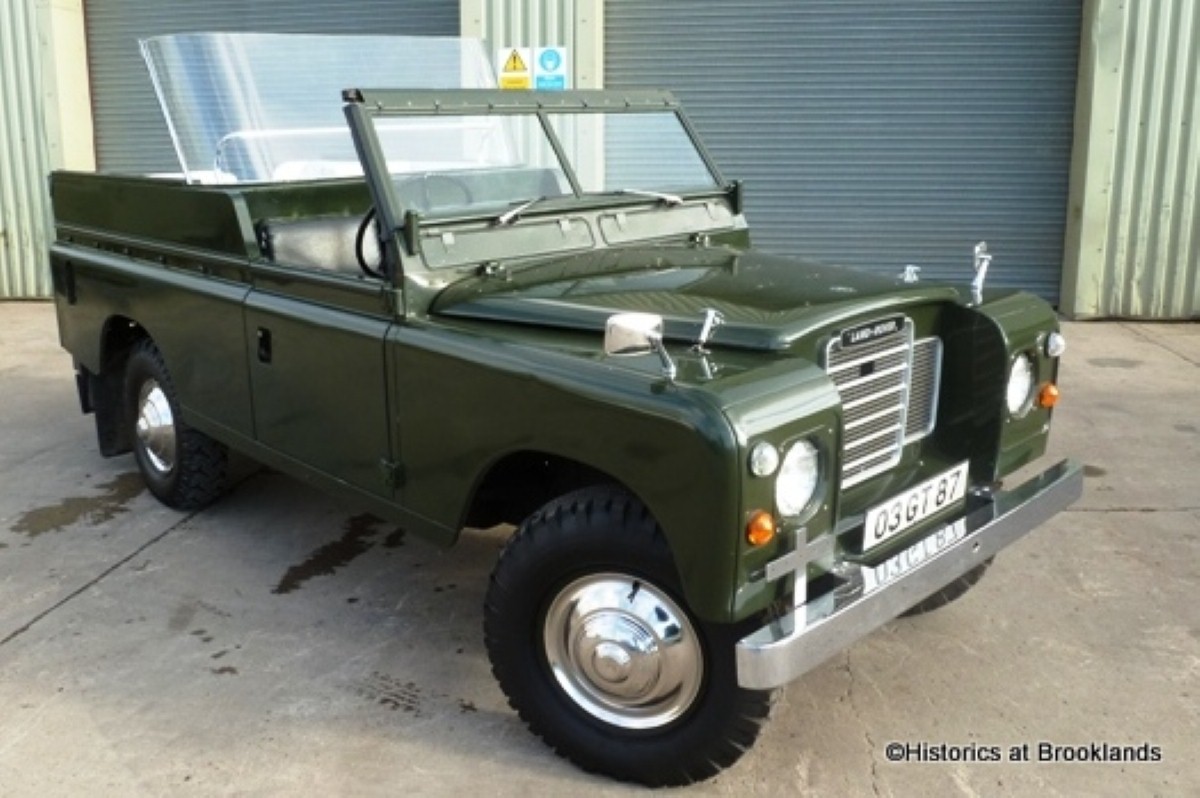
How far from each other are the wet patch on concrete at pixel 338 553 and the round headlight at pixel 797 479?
2.16m

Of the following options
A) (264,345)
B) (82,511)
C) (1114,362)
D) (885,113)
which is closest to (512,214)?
(264,345)

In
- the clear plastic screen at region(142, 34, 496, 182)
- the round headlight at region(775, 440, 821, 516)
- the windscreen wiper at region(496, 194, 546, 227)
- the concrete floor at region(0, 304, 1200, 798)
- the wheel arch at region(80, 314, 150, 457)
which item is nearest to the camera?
the round headlight at region(775, 440, 821, 516)

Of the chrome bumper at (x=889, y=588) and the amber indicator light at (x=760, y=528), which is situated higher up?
the amber indicator light at (x=760, y=528)

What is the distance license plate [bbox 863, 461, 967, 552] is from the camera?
302 cm

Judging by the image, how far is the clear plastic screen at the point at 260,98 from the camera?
4379mm

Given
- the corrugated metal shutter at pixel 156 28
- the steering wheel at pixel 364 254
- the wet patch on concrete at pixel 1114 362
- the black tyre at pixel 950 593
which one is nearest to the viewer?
the steering wheel at pixel 364 254

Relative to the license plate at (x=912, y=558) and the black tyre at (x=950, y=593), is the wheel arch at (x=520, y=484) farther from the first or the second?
the black tyre at (x=950, y=593)

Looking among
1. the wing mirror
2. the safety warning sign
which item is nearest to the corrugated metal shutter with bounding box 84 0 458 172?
the safety warning sign

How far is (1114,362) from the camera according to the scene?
754cm

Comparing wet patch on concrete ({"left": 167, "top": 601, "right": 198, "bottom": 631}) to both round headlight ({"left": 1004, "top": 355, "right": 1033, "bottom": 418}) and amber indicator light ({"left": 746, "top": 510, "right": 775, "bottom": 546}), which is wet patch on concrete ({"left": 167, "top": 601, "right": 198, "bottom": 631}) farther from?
round headlight ({"left": 1004, "top": 355, "right": 1033, "bottom": 418})

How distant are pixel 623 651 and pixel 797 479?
621 millimetres

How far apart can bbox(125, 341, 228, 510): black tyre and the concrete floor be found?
12cm

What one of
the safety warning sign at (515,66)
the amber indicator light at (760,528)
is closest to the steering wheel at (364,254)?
the amber indicator light at (760,528)

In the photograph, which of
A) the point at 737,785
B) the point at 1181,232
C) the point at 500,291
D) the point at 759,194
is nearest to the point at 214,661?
the point at 500,291
